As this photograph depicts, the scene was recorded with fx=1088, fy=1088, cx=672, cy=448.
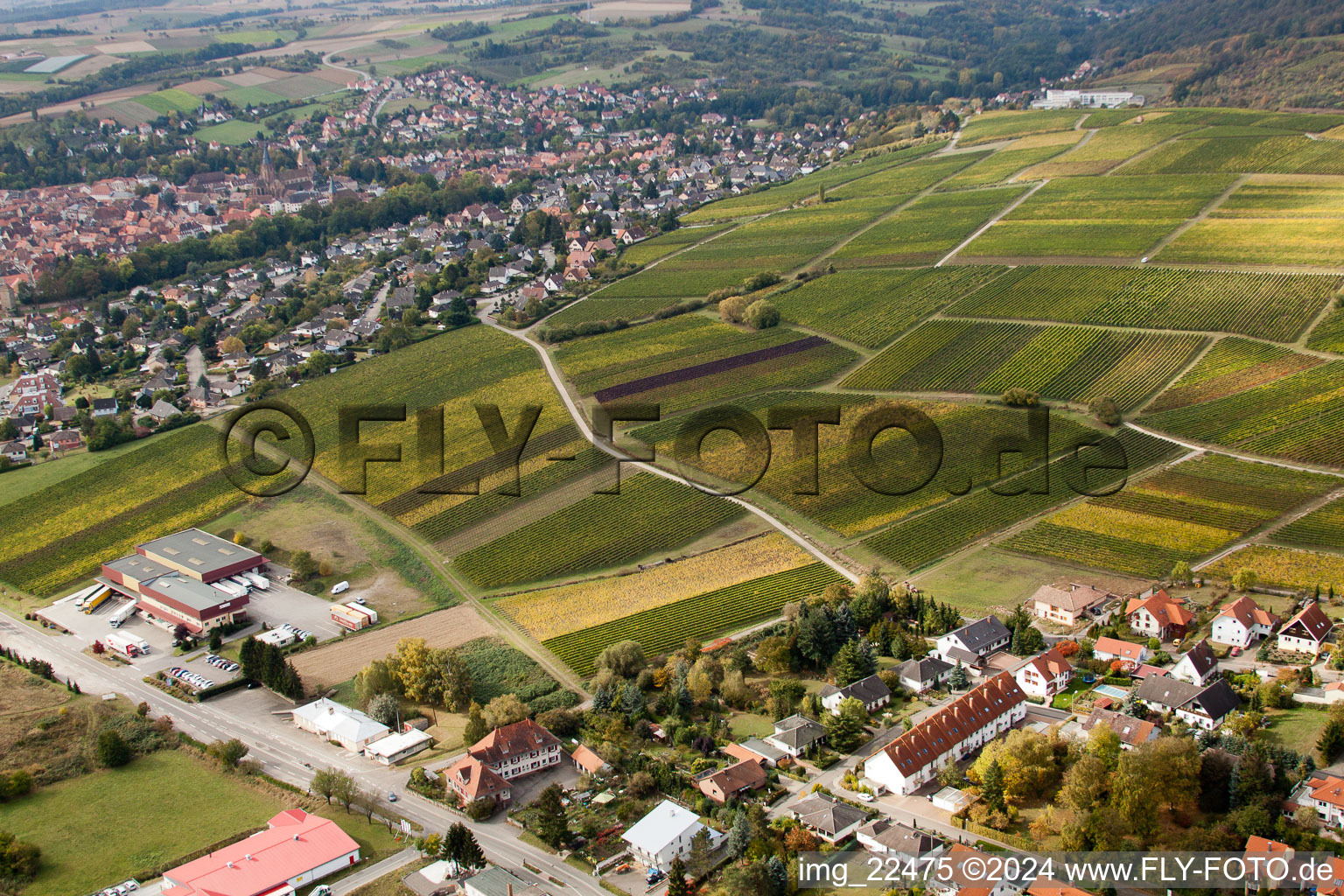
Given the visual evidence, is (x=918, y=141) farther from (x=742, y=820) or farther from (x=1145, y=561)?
(x=742, y=820)

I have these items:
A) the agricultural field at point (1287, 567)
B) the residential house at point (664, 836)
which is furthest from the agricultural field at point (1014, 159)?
the residential house at point (664, 836)

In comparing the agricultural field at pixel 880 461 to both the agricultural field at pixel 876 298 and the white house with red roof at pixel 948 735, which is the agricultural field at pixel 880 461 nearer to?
the agricultural field at pixel 876 298

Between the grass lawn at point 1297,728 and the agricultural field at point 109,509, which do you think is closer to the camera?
the grass lawn at point 1297,728

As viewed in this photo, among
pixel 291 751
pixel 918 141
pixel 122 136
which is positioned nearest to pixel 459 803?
pixel 291 751

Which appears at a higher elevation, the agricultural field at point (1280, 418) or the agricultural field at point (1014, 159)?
the agricultural field at point (1014, 159)

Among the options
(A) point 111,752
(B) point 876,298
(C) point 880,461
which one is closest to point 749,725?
(A) point 111,752

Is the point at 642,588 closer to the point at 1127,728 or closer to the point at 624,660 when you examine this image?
the point at 624,660
